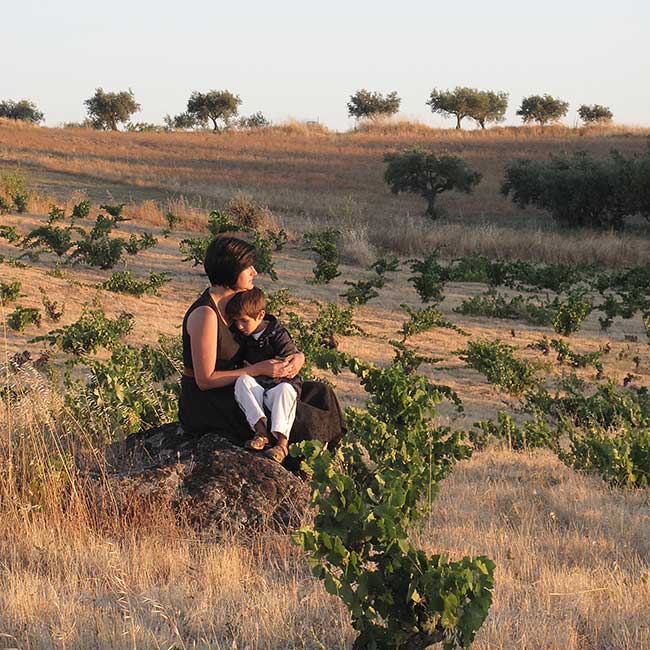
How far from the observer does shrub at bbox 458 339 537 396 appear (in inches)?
432

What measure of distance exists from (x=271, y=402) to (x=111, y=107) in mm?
66402

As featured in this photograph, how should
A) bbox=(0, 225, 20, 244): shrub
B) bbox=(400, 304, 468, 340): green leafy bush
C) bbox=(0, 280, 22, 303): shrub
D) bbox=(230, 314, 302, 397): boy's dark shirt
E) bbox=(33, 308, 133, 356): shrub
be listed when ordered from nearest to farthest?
1. bbox=(230, 314, 302, 397): boy's dark shirt
2. bbox=(33, 308, 133, 356): shrub
3. bbox=(0, 280, 22, 303): shrub
4. bbox=(400, 304, 468, 340): green leafy bush
5. bbox=(0, 225, 20, 244): shrub

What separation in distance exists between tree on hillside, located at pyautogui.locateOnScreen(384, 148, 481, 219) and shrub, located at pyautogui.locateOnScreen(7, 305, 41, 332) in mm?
22870

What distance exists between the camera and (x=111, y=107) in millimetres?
67188

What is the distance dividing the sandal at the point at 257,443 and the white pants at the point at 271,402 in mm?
66

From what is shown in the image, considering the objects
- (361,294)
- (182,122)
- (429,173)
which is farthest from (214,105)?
(361,294)

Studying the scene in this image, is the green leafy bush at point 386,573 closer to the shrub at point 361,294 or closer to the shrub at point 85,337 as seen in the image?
the shrub at point 85,337

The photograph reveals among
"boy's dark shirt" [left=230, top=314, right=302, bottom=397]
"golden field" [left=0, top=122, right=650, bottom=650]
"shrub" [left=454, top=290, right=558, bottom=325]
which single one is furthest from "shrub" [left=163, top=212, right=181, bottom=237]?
"boy's dark shirt" [left=230, top=314, right=302, bottom=397]

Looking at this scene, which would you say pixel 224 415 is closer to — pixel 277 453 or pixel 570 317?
pixel 277 453

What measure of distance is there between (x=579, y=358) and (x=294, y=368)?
27.1ft

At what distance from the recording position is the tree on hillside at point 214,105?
67625 mm

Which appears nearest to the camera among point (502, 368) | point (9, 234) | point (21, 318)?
point (502, 368)

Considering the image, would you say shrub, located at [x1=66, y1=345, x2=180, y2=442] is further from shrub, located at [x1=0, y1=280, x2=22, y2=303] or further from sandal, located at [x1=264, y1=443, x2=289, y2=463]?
shrub, located at [x1=0, y1=280, x2=22, y2=303]

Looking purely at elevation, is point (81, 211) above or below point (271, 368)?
above
